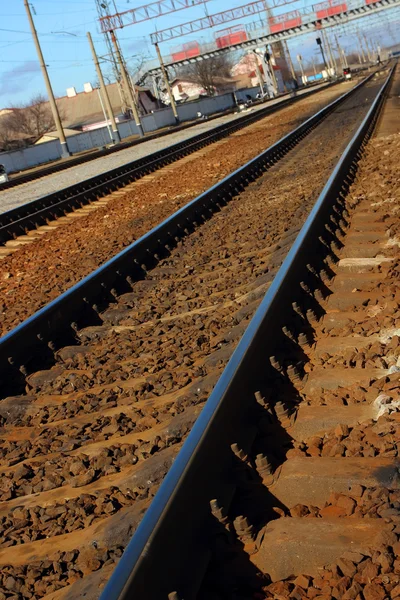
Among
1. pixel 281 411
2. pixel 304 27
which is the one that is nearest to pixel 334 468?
pixel 281 411

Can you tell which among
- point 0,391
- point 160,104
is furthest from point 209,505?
point 160,104

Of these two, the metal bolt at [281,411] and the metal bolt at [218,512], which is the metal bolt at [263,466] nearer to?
the metal bolt at [218,512]

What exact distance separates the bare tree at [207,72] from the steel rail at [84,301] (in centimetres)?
12315

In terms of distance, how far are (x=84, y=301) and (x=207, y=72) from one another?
136399mm

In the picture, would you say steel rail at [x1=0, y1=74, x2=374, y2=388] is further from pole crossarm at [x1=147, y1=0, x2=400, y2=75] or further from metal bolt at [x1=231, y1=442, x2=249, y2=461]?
pole crossarm at [x1=147, y1=0, x2=400, y2=75]

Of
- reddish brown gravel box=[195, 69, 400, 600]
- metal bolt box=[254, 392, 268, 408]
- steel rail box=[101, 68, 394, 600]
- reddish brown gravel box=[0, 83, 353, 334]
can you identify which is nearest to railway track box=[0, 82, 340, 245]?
reddish brown gravel box=[0, 83, 353, 334]

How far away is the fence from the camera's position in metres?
56.0

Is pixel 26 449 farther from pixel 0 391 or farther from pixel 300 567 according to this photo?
pixel 300 567

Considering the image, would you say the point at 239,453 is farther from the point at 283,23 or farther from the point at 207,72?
the point at 207,72

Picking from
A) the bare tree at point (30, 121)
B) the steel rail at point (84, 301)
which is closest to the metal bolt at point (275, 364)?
the steel rail at point (84, 301)

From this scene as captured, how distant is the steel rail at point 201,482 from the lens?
2469 millimetres

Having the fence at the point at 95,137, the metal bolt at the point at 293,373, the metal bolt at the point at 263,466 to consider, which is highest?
the fence at the point at 95,137

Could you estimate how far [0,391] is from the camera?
5.39 m

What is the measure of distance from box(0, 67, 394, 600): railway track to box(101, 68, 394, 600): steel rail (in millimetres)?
18
